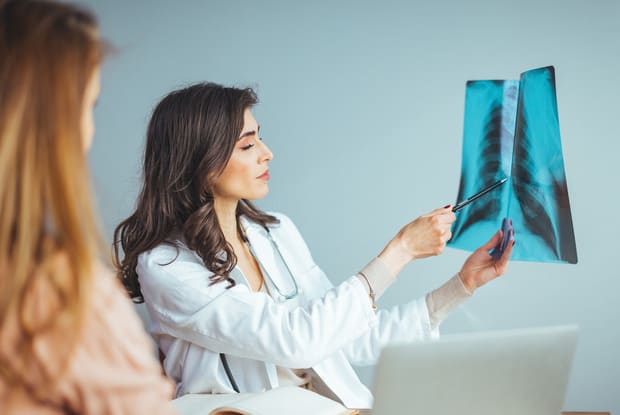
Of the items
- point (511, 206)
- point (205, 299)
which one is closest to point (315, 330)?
point (205, 299)

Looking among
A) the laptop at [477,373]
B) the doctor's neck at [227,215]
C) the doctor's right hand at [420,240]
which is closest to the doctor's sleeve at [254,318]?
the doctor's right hand at [420,240]

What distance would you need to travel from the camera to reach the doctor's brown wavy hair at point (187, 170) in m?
1.87

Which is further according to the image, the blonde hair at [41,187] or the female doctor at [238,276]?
the female doctor at [238,276]

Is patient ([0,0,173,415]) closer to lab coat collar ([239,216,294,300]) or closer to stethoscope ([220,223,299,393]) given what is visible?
stethoscope ([220,223,299,393])

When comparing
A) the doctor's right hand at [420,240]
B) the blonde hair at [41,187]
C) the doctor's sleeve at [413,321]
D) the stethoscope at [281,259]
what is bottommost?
the doctor's sleeve at [413,321]

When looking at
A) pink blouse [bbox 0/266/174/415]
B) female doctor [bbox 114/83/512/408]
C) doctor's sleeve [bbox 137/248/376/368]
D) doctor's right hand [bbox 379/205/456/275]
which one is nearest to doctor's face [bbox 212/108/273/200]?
female doctor [bbox 114/83/512/408]

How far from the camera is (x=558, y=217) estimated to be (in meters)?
1.78

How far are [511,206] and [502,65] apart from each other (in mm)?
734

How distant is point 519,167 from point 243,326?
750 millimetres

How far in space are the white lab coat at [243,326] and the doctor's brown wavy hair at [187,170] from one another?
57 millimetres

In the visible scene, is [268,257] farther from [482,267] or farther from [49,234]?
[49,234]

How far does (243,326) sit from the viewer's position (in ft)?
5.55

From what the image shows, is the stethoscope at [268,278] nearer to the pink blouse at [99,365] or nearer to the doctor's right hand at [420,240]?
the doctor's right hand at [420,240]

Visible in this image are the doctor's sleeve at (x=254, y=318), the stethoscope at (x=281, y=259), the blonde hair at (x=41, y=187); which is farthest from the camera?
the stethoscope at (x=281, y=259)
